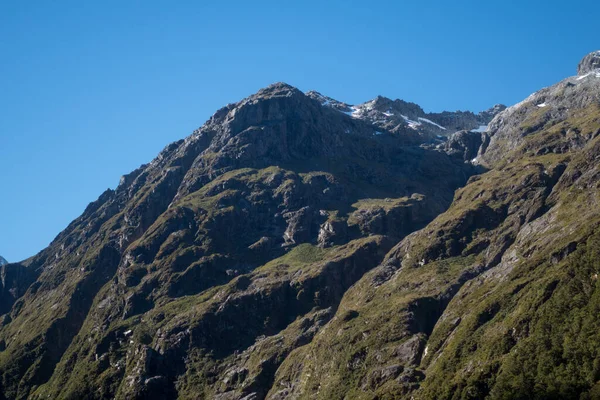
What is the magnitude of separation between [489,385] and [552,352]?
16.1 metres

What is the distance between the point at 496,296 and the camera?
18075 cm

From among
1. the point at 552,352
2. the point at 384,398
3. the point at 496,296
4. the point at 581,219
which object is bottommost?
the point at 384,398

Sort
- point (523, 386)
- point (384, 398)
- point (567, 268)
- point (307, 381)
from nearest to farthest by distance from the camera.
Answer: point (523, 386) < point (384, 398) < point (567, 268) < point (307, 381)

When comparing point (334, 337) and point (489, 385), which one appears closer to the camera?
point (489, 385)

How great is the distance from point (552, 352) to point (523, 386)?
1208 centimetres

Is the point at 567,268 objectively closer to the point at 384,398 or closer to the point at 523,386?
the point at 523,386

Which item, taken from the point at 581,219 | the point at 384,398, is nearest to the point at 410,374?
the point at 384,398

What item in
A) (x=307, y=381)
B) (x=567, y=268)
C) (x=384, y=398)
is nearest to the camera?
(x=384, y=398)

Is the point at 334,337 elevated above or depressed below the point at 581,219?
below

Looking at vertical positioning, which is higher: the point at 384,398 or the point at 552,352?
the point at 552,352

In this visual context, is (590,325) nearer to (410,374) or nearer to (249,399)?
(410,374)

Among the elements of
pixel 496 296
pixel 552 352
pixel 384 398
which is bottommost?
pixel 384 398

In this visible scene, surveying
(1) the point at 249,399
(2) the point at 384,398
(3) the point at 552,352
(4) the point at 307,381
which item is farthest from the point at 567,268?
(1) the point at 249,399

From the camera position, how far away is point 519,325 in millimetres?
161375
